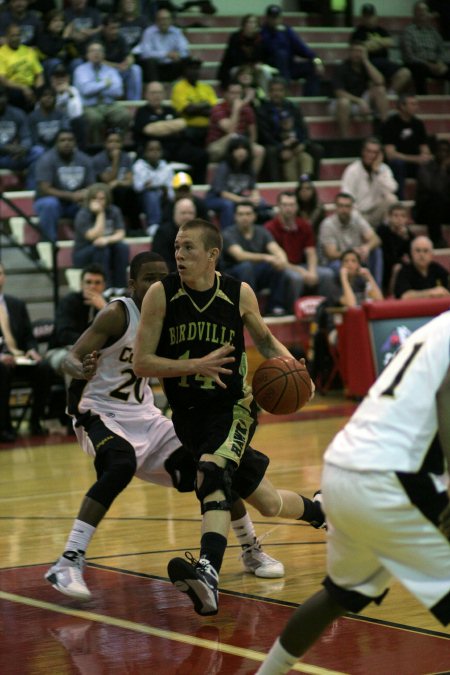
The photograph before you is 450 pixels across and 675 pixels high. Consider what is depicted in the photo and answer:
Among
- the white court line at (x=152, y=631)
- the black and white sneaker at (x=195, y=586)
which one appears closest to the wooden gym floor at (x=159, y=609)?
the white court line at (x=152, y=631)

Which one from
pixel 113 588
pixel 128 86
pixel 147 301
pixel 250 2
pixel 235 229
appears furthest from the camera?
pixel 250 2

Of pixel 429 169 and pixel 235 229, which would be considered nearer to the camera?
pixel 235 229

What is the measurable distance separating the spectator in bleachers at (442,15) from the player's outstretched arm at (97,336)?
51.3 feet

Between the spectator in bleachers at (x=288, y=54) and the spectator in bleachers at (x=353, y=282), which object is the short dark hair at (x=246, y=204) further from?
the spectator in bleachers at (x=288, y=54)

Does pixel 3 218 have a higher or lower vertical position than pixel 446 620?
lower

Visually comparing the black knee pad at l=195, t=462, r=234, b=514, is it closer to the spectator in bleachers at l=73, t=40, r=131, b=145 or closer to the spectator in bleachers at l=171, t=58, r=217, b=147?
the spectator in bleachers at l=73, t=40, r=131, b=145

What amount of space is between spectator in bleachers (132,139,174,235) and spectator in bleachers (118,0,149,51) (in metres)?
2.85

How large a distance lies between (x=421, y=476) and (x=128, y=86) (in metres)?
13.3

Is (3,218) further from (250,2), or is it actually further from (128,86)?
(250,2)

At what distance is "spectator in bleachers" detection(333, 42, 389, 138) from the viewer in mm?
18125

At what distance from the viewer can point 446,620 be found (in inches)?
144

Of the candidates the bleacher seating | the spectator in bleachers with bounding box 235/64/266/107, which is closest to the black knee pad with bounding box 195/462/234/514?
the bleacher seating

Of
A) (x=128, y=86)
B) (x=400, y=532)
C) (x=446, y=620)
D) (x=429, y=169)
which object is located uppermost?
(x=400, y=532)

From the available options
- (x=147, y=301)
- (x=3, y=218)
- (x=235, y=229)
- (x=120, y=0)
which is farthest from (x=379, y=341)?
(x=120, y=0)
